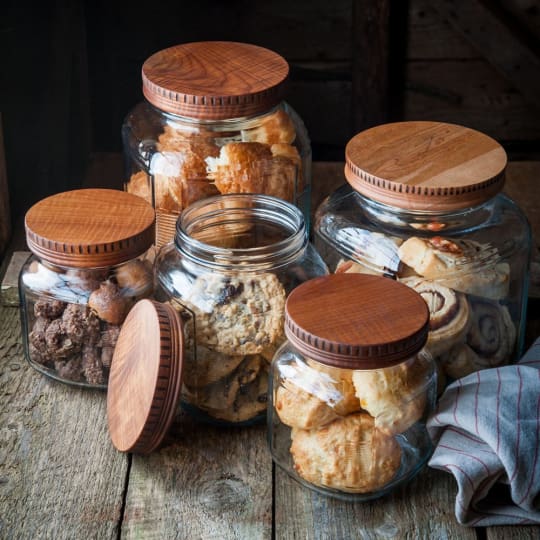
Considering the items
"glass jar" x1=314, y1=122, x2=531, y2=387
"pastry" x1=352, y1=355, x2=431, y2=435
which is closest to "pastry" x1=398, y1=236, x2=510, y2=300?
"glass jar" x1=314, y1=122, x2=531, y2=387

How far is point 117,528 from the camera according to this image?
2.94 ft

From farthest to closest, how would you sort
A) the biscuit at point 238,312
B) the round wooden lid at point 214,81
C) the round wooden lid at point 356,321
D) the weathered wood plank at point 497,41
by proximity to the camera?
1. the weathered wood plank at point 497,41
2. the round wooden lid at point 214,81
3. the biscuit at point 238,312
4. the round wooden lid at point 356,321

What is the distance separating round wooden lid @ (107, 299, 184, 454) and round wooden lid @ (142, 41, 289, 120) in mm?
242

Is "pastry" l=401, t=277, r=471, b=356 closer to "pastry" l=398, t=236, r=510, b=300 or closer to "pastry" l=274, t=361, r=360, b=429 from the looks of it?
"pastry" l=398, t=236, r=510, b=300

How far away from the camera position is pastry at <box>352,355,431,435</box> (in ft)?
2.89

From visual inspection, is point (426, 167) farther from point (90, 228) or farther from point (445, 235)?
point (90, 228)

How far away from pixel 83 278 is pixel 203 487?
261mm

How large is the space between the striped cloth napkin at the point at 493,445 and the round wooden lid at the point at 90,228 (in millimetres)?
364

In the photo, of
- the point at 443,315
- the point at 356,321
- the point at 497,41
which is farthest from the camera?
the point at 497,41

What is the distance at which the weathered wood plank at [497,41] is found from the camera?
6.33ft

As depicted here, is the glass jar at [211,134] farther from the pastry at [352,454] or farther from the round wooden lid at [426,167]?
the pastry at [352,454]

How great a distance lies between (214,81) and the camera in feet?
3.67

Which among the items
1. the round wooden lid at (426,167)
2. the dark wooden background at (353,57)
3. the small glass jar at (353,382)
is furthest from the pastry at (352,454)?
the dark wooden background at (353,57)

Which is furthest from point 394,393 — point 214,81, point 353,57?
point 353,57
